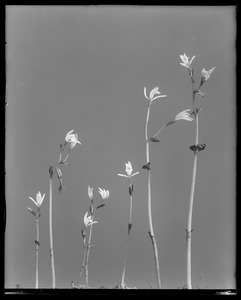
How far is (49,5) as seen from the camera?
892 mm

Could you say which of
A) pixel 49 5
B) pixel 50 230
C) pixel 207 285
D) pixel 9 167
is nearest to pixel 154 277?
pixel 207 285

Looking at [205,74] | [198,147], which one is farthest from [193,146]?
[205,74]

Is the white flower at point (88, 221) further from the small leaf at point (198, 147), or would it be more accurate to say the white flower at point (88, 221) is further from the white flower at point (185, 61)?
the white flower at point (185, 61)

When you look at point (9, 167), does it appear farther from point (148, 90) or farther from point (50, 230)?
point (148, 90)

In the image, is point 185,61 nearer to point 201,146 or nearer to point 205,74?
point 205,74

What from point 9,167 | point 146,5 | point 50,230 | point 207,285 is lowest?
point 207,285

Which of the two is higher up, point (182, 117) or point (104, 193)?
point (182, 117)

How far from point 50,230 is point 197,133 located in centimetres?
36

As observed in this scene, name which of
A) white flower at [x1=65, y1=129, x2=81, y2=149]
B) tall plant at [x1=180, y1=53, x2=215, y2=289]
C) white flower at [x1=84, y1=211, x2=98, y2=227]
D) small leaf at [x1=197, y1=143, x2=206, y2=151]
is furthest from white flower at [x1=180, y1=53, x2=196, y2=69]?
white flower at [x1=84, y1=211, x2=98, y2=227]

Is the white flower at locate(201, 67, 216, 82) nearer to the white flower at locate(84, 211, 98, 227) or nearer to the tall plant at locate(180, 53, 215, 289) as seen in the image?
the tall plant at locate(180, 53, 215, 289)

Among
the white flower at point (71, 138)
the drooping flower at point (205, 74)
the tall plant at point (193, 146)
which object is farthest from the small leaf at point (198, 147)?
the white flower at point (71, 138)
